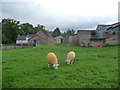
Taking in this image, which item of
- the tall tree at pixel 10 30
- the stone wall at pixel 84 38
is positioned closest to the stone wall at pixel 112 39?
the stone wall at pixel 84 38

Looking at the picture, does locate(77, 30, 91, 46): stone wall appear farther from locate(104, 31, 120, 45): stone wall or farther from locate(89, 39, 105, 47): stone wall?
locate(104, 31, 120, 45): stone wall

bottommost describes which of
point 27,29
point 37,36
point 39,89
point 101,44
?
point 39,89

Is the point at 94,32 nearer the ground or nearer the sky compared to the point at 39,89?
nearer the sky

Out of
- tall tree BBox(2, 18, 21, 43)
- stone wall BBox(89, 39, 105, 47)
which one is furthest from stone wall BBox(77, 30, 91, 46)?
tall tree BBox(2, 18, 21, 43)

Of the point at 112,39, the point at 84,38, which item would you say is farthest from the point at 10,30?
the point at 112,39

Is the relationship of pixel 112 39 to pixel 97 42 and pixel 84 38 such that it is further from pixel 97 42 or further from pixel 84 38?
pixel 84 38

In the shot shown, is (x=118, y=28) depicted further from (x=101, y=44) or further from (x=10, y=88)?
(x=10, y=88)

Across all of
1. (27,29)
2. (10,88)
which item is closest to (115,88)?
(10,88)

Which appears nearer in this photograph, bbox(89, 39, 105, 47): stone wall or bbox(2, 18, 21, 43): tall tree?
bbox(89, 39, 105, 47): stone wall

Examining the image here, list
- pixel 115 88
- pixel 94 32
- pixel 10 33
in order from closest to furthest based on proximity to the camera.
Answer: pixel 115 88, pixel 94 32, pixel 10 33

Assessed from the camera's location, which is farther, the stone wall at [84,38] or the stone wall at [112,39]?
the stone wall at [84,38]

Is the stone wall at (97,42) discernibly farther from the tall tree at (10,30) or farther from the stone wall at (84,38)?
the tall tree at (10,30)

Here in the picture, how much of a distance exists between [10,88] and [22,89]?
491 mm

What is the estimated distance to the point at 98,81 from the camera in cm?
521
